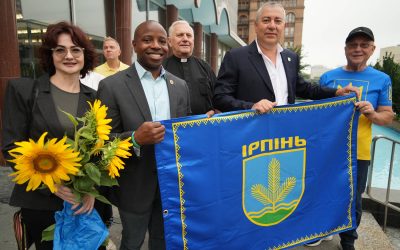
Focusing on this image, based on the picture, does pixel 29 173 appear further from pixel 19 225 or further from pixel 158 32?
pixel 158 32

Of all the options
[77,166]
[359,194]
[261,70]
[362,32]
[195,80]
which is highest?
[362,32]

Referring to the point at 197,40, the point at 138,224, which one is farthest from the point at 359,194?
the point at 197,40

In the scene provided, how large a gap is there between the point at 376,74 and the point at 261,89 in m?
1.14

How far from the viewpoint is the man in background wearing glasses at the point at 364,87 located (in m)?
2.67

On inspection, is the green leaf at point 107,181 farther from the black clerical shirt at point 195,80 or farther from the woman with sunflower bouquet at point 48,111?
the black clerical shirt at point 195,80

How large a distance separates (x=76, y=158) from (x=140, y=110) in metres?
0.56

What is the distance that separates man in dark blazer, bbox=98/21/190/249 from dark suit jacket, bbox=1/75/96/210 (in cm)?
31

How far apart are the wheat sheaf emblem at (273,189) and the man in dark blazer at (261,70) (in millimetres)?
544

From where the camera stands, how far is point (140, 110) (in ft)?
6.23

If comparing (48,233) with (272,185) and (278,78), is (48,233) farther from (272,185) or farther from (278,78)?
(278,78)

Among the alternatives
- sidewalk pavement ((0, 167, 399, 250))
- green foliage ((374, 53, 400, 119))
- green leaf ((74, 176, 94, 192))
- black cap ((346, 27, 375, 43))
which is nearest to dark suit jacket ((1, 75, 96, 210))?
green leaf ((74, 176, 94, 192))

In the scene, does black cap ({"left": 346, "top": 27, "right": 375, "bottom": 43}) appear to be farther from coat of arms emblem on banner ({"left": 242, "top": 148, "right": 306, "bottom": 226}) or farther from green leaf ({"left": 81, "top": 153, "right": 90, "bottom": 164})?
green leaf ({"left": 81, "top": 153, "right": 90, "bottom": 164})

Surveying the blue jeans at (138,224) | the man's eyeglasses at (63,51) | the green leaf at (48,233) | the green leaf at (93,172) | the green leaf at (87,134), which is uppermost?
the man's eyeglasses at (63,51)

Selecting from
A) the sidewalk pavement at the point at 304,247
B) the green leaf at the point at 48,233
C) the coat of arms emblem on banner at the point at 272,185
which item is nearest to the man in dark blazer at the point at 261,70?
the coat of arms emblem on banner at the point at 272,185
